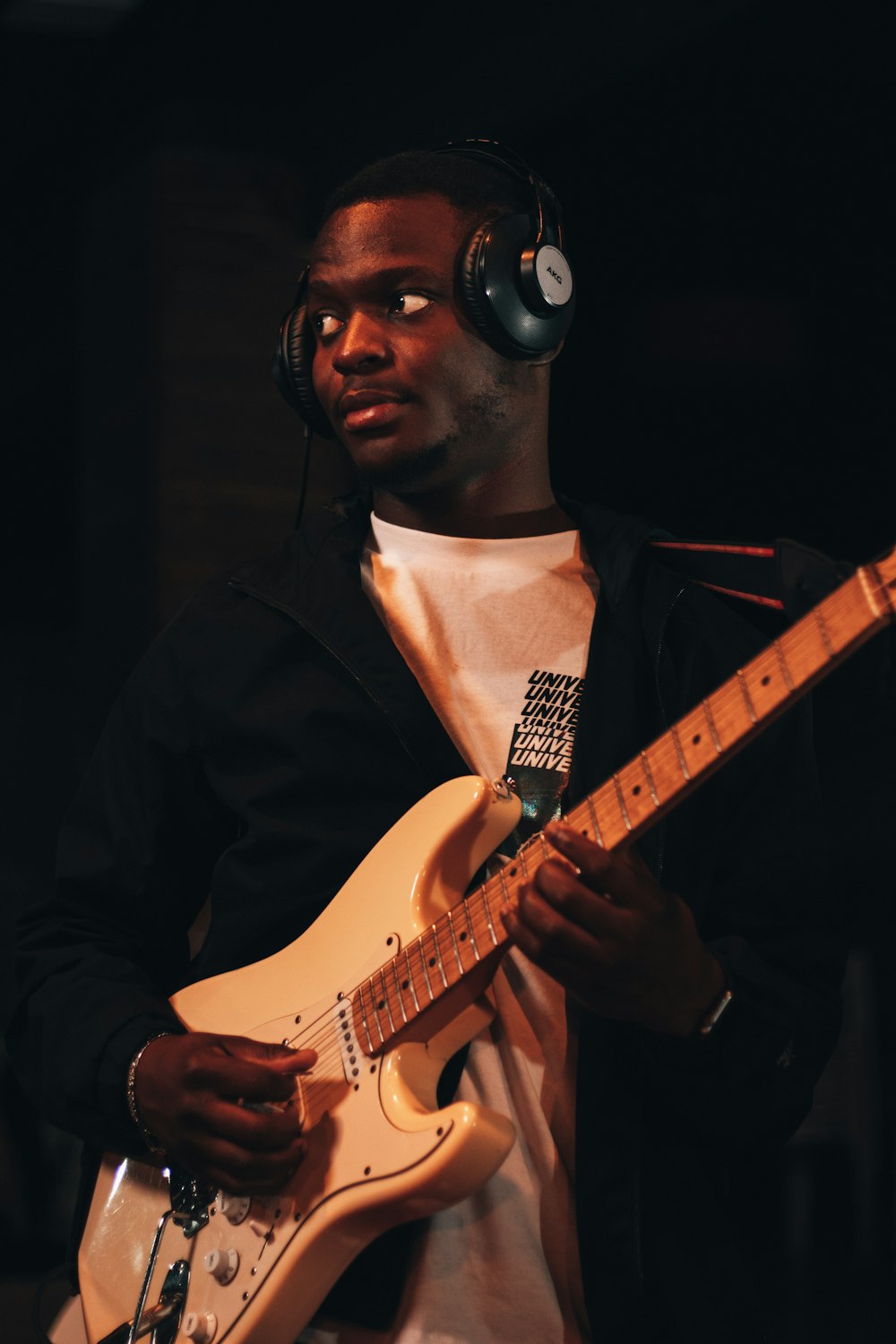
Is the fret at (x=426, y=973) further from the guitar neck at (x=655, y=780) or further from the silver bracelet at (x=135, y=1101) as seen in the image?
the silver bracelet at (x=135, y=1101)

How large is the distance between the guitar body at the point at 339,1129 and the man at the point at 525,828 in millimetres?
51

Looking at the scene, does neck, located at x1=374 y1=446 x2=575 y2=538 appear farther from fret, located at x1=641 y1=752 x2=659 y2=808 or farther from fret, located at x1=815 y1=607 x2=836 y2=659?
fret, located at x1=815 y1=607 x2=836 y2=659

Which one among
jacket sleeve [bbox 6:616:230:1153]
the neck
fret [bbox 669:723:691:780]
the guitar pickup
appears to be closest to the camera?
fret [bbox 669:723:691:780]

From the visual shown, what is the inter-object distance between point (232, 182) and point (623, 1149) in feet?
10.7

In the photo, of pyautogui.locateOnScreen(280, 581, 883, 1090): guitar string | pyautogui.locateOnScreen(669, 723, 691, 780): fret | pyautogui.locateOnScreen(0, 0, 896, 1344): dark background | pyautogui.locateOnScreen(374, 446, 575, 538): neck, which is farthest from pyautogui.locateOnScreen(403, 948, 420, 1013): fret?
pyautogui.locateOnScreen(0, 0, 896, 1344): dark background

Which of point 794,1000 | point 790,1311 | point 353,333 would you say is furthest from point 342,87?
point 790,1311

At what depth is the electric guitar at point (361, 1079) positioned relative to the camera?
1.25 m

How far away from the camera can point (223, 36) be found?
141 inches

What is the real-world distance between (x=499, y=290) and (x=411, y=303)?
4.5 inches

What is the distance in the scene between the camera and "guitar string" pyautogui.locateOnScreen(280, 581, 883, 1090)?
1.07m

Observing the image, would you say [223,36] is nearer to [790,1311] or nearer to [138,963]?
[138,963]

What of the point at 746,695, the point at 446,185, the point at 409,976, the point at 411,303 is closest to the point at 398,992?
the point at 409,976

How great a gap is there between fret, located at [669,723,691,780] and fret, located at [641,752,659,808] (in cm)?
3

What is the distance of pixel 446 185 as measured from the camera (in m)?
1.77
